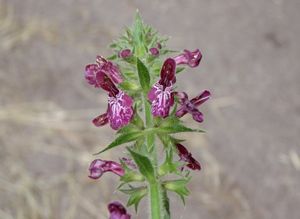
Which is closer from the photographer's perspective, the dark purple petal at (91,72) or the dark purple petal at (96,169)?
the dark purple petal at (91,72)

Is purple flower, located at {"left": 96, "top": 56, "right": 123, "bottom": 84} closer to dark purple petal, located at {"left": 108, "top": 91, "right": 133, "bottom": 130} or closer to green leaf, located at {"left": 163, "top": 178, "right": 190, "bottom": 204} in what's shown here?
dark purple petal, located at {"left": 108, "top": 91, "right": 133, "bottom": 130}

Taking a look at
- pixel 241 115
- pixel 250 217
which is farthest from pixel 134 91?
pixel 241 115

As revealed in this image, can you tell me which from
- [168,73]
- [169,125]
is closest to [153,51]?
[168,73]

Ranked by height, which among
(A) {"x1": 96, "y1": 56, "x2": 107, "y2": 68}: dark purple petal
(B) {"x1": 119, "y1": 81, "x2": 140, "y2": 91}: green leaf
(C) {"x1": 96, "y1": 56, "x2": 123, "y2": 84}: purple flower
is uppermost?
(A) {"x1": 96, "y1": 56, "x2": 107, "y2": 68}: dark purple petal

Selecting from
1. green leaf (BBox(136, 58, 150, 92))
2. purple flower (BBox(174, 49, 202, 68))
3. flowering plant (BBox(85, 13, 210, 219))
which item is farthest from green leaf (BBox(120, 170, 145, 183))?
purple flower (BBox(174, 49, 202, 68))

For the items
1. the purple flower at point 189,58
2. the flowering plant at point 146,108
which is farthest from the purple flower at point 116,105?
the purple flower at point 189,58

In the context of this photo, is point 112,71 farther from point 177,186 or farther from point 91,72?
point 177,186

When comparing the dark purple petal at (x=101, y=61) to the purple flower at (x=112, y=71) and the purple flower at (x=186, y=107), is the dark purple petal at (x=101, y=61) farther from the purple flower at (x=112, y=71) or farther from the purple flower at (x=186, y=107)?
the purple flower at (x=186, y=107)

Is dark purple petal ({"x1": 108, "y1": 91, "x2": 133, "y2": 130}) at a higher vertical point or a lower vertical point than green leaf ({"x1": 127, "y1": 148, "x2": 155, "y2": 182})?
higher
